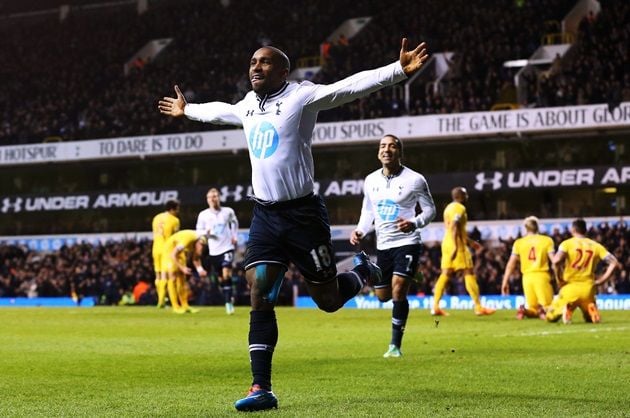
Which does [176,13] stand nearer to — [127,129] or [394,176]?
[127,129]

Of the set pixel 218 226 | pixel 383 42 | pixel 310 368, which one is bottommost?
pixel 310 368

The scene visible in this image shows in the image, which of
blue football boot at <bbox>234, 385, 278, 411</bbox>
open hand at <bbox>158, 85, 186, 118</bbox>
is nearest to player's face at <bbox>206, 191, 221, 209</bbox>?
open hand at <bbox>158, 85, 186, 118</bbox>

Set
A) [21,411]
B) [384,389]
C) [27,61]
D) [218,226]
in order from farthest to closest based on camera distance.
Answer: [27,61], [218,226], [384,389], [21,411]

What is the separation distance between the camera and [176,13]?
53906 mm

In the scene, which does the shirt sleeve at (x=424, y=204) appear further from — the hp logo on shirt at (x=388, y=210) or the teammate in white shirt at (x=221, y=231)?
the teammate in white shirt at (x=221, y=231)

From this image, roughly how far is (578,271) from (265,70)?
1158 centimetres

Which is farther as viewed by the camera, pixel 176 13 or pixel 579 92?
pixel 176 13

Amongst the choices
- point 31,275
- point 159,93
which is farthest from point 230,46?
point 31,275

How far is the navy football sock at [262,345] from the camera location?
7070 millimetres

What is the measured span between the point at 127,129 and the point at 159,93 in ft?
7.79

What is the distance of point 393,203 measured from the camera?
12.2 m

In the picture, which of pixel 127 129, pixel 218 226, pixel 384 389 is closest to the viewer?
pixel 384 389

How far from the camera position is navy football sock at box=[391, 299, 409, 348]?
1134 centimetres

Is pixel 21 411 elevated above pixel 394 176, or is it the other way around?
pixel 394 176
